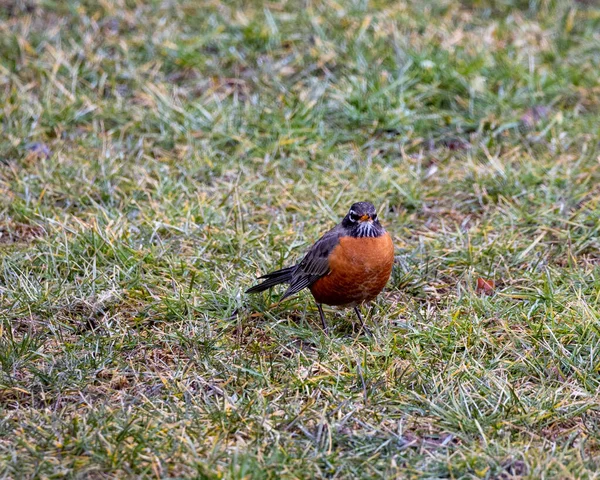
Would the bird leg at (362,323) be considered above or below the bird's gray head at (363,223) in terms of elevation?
below

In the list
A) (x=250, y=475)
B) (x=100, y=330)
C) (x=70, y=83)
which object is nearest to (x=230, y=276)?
(x=100, y=330)

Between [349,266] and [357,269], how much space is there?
0.05 metres

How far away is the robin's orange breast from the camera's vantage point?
14.8ft

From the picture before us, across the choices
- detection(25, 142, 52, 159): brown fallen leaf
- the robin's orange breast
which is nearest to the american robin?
the robin's orange breast

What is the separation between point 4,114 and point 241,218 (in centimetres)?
234

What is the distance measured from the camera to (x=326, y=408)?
382 cm

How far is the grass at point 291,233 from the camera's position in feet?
12.0

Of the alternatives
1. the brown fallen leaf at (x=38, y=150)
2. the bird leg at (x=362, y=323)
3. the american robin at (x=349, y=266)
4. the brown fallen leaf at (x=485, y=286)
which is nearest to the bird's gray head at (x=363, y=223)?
the american robin at (x=349, y=266)

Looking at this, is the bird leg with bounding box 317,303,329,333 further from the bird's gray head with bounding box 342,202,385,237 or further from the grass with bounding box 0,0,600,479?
the bird's gray head with bounding box 342,202,385,237

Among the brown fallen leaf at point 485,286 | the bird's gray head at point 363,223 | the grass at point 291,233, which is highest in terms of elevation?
the bird's gray head at point 363,223

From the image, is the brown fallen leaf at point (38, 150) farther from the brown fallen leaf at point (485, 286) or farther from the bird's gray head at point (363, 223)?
the brown fallen leaf at point (485, 286)

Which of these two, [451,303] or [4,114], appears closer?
[451,303]

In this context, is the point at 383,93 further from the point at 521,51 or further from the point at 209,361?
the point at 209,361

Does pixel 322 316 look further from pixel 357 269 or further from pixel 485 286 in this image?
pixel 485 286
